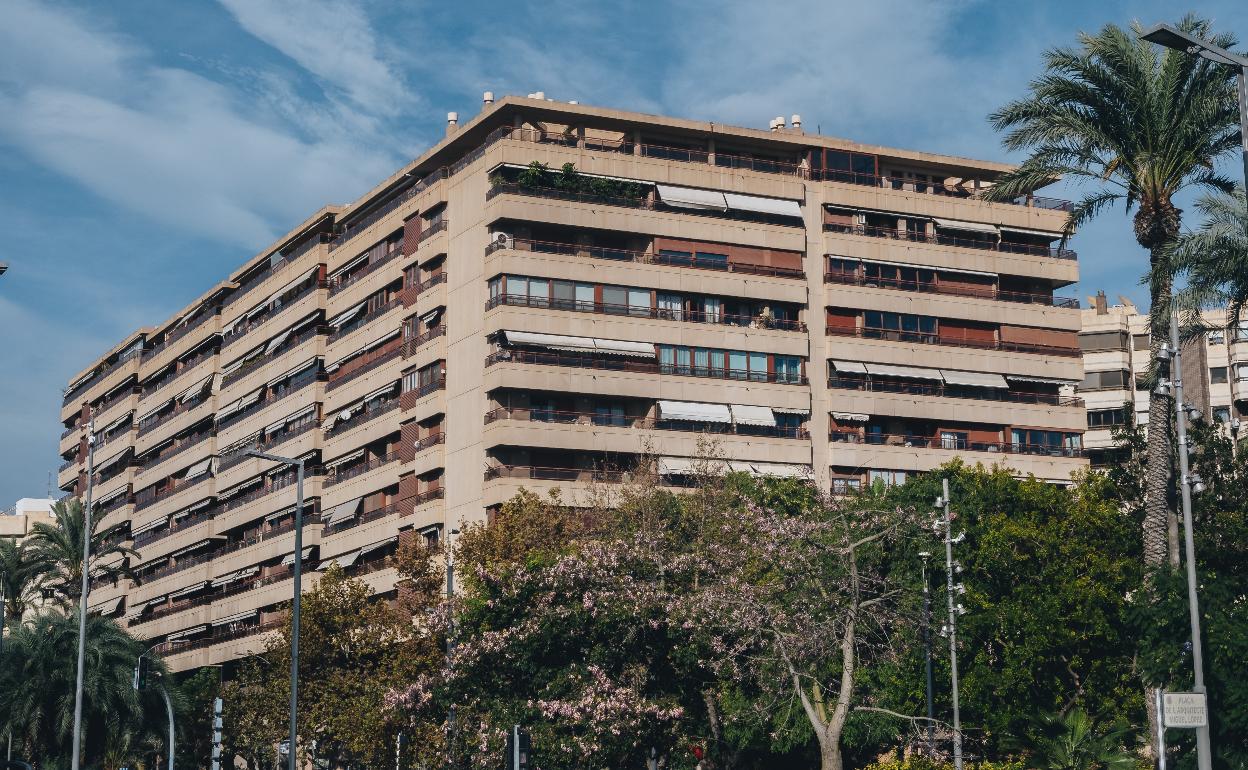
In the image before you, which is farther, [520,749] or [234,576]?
[234,576]

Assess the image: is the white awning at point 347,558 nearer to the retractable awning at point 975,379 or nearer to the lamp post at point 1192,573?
the retractable awning at point 975,379

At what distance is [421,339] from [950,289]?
23.5 metres

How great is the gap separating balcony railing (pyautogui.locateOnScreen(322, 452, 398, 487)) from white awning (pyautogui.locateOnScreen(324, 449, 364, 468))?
0.26m

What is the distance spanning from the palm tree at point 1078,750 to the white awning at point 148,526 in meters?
72.7

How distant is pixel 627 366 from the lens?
70.8 meters

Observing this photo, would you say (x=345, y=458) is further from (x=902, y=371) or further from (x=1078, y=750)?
(x=1078, y=750)

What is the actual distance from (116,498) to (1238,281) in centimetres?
8849

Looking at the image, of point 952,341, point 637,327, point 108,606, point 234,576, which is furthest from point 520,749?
point 108,606

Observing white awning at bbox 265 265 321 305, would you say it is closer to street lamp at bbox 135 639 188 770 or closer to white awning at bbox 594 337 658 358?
street lamp at bbox 135 639 188 770

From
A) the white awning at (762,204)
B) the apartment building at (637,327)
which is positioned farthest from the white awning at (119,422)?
the white awning at (762,204)

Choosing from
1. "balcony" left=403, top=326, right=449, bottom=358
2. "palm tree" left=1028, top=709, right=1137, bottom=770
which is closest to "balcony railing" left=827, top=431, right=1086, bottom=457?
"balcony" left=403, top=326, right=449, bottom=358

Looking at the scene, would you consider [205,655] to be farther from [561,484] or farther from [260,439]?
[561,484]

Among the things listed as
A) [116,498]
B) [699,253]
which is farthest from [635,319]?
[116,498]

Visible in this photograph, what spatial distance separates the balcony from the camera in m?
73.6
